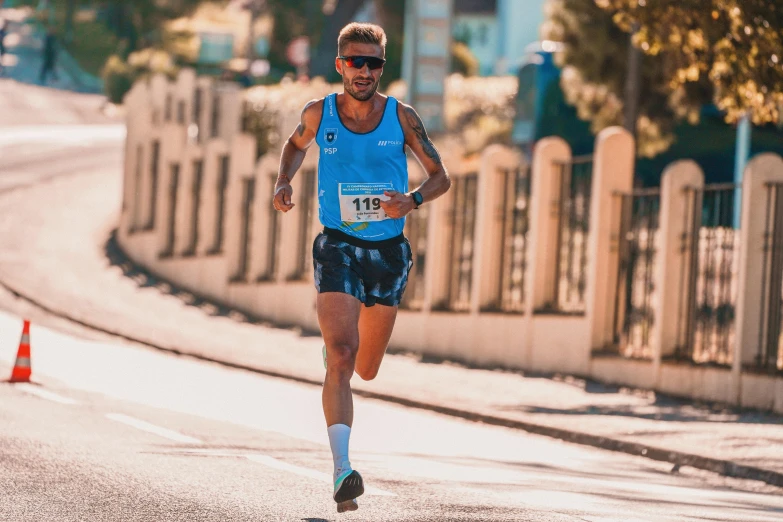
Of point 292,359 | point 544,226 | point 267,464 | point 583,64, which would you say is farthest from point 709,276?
point 583,64

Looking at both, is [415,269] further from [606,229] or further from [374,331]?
[374,331]

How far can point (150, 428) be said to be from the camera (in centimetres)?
1237

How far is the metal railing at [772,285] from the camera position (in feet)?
53.8

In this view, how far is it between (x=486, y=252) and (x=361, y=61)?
45.1 ft

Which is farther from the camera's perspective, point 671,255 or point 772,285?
point 671,255

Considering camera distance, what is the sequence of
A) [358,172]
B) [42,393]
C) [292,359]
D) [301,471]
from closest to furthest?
[358,172]
[301,471]
[42,393]
[292,359]

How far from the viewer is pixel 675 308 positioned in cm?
1822

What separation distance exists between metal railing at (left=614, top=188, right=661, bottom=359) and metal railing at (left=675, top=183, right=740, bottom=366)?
572mm

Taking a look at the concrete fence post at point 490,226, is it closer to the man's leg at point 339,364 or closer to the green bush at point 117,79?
the man's leg at point 339,364

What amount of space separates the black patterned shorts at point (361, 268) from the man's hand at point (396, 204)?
0.36 metres

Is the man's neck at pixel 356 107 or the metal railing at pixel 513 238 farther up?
the man's neck at pixel 356 107

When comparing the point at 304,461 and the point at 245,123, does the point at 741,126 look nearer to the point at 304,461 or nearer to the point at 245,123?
the point at 245,123

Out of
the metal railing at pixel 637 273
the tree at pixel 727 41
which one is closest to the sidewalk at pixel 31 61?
the metal railing at pixel 637 273

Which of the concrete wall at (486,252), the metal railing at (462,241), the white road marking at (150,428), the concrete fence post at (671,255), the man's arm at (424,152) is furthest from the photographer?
the metal railing at (462,241)
